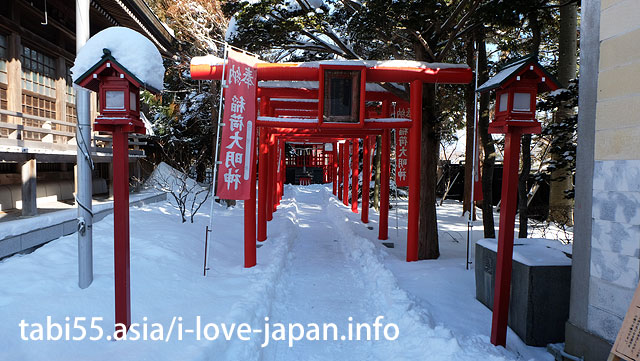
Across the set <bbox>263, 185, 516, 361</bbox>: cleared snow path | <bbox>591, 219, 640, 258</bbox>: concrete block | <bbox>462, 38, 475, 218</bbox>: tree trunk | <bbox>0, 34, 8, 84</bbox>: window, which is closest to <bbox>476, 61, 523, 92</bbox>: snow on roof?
<bbox>591, 219, 640, 258</bbox>: concrete block

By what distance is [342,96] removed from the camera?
7.27m

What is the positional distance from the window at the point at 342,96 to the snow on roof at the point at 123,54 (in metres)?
3.89

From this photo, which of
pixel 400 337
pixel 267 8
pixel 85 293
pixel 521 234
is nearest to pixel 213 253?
pixel 85 293

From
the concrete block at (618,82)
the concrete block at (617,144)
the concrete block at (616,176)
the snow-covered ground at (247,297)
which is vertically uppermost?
the concrete block at (618,82)

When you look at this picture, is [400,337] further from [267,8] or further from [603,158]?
[267,8]

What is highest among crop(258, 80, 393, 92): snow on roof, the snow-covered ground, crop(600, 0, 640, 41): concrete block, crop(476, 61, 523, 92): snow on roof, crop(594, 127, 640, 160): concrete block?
crop(258, 80, 393, 92): snow on roof

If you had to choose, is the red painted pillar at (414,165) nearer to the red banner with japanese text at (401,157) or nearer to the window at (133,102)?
the red banner with japanese text at (401,157)

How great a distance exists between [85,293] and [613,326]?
20.0 ft

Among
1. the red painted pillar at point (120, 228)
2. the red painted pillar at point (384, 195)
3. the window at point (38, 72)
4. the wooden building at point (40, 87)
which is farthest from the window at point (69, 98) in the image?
the red painted pillar at point (384, 195)

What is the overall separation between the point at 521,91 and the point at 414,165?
12.0ft

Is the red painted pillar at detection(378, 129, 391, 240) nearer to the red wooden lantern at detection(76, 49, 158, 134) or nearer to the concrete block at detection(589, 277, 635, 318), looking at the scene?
the concrete block at detection(589, 277, 635, 318)

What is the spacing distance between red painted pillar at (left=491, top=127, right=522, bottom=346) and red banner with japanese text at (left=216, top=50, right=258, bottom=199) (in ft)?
14.6

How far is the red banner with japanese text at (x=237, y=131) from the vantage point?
21.3 feet

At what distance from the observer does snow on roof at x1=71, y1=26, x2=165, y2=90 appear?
12.7 ft
